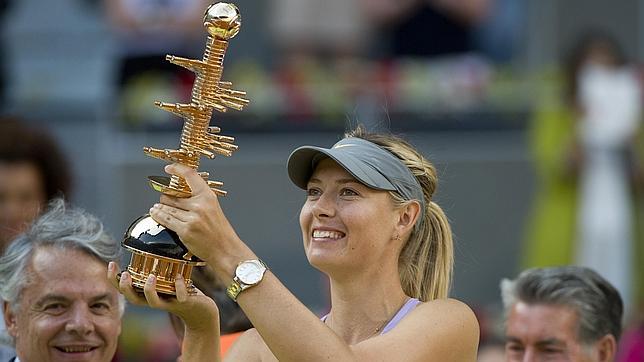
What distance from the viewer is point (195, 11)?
9.70 metres

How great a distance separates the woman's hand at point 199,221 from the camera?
11.8ft

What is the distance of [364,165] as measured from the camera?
399cm

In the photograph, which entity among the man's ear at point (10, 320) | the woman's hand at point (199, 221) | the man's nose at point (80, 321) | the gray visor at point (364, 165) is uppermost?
the gray visor at point (364, 165)

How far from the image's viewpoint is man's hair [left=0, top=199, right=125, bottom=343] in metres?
4.60

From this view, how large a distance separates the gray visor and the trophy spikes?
305 mm

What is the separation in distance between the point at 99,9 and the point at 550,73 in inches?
106

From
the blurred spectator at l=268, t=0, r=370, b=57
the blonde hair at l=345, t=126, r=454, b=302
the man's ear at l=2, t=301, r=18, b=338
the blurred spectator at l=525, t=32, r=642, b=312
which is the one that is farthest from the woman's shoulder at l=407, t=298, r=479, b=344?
the blurred spectator at l=268, t=0, r=370, b=57

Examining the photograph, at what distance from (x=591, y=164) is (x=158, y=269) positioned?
5.88 metres

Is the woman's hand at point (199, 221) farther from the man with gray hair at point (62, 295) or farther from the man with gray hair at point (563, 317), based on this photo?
the man with gray hair at point (563, 317)

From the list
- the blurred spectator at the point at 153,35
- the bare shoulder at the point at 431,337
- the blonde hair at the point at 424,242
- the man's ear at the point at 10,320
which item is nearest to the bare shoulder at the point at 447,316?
the bare shoulder at the point at 431,337

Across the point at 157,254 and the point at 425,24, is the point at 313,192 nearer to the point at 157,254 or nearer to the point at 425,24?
A: the point at 157,254

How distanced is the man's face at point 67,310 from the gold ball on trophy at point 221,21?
1.09 metres

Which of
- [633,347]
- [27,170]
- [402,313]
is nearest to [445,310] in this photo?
[402,313]

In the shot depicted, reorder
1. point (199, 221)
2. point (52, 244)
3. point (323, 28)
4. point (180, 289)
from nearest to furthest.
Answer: point (199, 221), point (180, 289), point (52, 244), point (323, 28)
